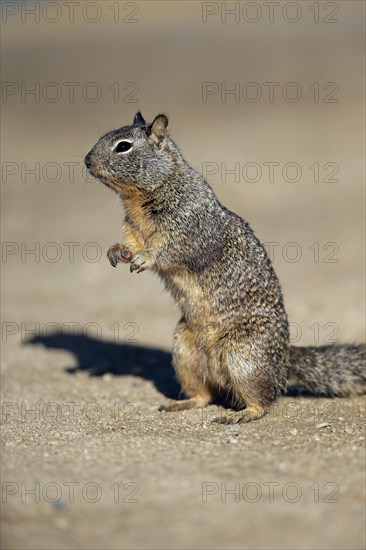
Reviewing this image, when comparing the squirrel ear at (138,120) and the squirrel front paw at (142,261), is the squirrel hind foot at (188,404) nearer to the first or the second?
the squirrel front paw at (142,261)

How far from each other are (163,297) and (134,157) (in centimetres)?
563

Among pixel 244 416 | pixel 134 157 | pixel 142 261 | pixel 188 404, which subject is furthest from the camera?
pixel 188 404

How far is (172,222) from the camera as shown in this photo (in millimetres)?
7691

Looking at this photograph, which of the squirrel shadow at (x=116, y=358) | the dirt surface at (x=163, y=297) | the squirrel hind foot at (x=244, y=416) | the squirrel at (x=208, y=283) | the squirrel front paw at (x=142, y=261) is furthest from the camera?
the squirrel shadow at (x=116, y=358)

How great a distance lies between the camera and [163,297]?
13133 mm

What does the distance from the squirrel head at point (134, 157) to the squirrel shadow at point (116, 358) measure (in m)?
2.58

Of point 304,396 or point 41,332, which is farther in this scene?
point 41,332

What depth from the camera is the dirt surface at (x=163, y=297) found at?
16.9 ft

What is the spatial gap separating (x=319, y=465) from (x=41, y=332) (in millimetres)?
6567

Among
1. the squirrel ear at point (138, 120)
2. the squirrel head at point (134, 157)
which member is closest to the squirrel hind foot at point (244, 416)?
the squirrel head at point (134, 157)

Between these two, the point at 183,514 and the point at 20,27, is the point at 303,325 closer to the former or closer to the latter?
the point at 183,514

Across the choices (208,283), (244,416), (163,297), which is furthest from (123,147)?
(163,297)

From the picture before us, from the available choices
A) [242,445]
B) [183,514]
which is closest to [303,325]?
[242,445]

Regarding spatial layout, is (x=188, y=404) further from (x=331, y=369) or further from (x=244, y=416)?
(x=331, y=369)
